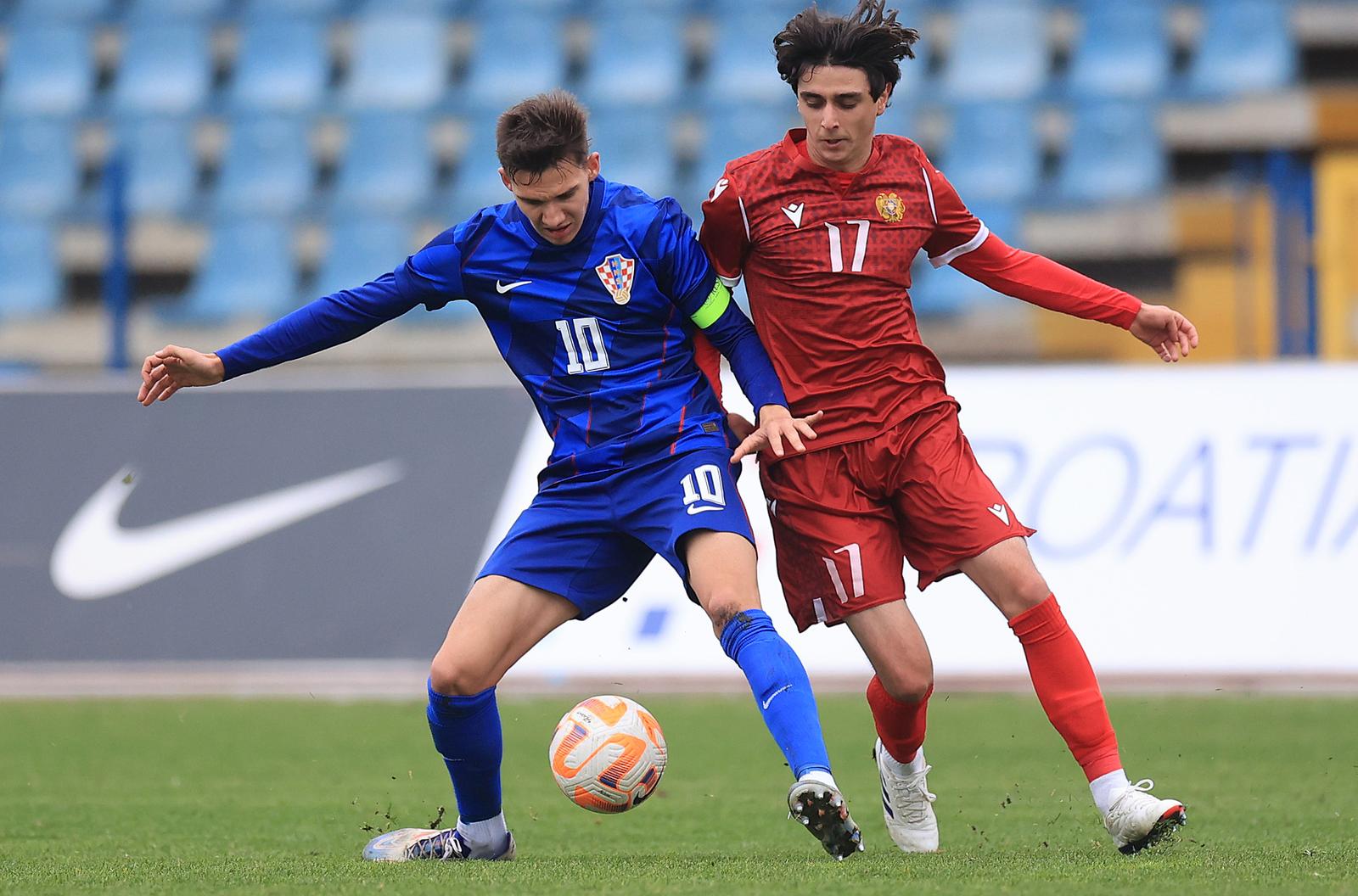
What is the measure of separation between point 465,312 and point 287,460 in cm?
347

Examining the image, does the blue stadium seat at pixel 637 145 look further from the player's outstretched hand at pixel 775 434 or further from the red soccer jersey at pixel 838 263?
the player's outstretched hand at pixel 775 434

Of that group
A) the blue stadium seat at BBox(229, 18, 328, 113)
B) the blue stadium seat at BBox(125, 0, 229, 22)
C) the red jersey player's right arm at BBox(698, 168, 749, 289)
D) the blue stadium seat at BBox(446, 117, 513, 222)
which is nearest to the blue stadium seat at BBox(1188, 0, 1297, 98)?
the blue stadium seat at BBox(446, 117, 513, 222)

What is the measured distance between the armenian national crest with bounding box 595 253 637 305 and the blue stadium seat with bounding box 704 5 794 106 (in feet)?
31.5

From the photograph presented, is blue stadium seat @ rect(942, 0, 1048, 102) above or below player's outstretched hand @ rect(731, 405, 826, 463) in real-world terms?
above

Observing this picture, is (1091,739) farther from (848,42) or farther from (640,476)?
(848,42)

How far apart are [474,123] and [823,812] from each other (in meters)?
11.1

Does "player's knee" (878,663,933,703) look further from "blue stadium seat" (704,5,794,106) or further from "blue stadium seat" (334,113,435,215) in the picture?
"blue stadium seat" (704,5,794,106)

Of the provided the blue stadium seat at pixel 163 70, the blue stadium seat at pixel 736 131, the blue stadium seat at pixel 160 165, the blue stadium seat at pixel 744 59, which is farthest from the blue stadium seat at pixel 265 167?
the blue stadium seat at pixel 744 59

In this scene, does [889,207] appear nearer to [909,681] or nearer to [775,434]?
[775,434]

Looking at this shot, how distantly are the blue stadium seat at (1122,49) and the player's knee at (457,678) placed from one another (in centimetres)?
1050

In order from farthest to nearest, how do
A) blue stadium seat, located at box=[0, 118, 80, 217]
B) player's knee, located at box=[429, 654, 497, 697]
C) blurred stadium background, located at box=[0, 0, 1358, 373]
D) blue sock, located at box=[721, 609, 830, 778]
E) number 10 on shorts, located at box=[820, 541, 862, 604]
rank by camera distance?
1. blue stadium seat, located at box=[0, 118, 80, 217]
2. blurred stadium background, located at box=[0, 0, 1358, 373]
3. number 10 on shorts, located at box=[820, 541, 862, 604]
4. player's knee, located at box=[429, 654, 497, 697]
5. blue sock, located at box=[721, 609, 830, 778]

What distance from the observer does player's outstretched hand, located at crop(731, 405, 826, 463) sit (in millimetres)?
4145

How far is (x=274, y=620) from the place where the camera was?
27.3 feet

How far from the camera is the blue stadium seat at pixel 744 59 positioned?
1379cm
